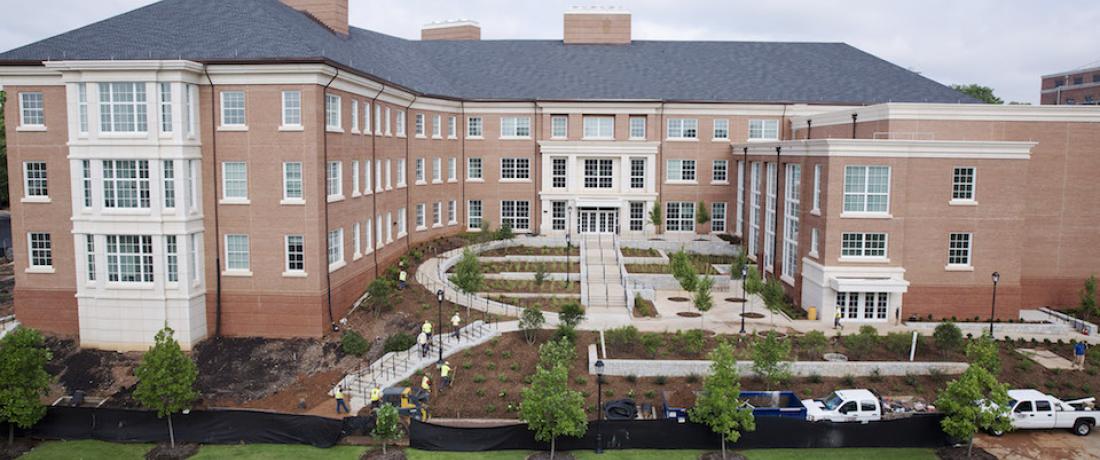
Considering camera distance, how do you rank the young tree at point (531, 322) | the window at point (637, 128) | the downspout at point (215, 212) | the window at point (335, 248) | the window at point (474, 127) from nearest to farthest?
the downspout at point (215, 212) → the young tree at point (531, 322) → the window at point (335, 248) → the window at point (637, 128) → the window at point (474, 127)

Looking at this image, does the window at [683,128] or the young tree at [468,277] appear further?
the window at [683,128]

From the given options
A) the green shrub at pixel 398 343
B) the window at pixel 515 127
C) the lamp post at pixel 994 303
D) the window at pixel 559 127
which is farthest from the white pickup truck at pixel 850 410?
the window at pixel 515 127

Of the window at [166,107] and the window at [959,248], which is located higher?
the window at [166,107]

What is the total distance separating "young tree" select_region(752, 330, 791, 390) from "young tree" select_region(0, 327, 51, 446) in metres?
26.7

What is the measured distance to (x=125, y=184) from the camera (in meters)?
34.4

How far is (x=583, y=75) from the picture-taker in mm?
62531

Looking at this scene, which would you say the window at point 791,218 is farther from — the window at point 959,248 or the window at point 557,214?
the window at point 557,214

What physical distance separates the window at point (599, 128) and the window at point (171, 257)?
1301 inches

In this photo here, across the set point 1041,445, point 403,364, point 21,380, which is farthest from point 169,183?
point 1041,445

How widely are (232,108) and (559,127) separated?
29.5 m

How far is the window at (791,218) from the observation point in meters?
44.2

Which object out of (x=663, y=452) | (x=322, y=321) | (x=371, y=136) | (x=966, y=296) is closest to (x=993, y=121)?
(x=966, y=296)

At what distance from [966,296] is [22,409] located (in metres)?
41.7

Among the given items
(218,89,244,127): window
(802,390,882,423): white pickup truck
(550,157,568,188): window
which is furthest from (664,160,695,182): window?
(218,89,244,127): window
